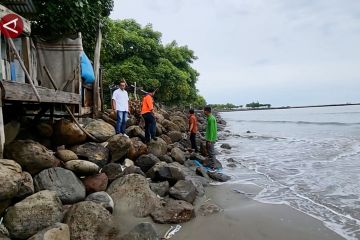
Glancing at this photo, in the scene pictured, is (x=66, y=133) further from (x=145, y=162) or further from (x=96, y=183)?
(x=145, y=162)

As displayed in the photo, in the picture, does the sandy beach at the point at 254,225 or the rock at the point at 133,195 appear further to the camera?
the rock at the point at 133,195

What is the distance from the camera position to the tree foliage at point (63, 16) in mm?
8047

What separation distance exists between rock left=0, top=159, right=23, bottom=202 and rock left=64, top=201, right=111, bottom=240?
85 centimetres

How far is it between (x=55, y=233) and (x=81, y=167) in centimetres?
203

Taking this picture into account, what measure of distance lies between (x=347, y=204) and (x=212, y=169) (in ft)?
14.2

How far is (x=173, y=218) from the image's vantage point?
575 cm

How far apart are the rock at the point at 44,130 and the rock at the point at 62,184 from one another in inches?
70.8

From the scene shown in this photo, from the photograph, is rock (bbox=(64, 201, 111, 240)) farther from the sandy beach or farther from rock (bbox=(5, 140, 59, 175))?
rock (bbox=(5, 140, 59, 175))

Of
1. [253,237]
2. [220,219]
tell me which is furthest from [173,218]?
[253,237]

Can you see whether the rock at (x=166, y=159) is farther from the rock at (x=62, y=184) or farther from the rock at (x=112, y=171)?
the rock at (x=62, y=184)

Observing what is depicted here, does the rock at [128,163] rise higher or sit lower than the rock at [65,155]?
lower

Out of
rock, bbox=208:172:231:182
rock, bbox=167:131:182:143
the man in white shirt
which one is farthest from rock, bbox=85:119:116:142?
rock, bbox=167:131:182:143

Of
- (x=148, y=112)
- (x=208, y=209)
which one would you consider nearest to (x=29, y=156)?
(x=208, y=209)

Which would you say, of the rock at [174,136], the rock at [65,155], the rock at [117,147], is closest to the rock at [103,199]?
the rock at [65,155]
